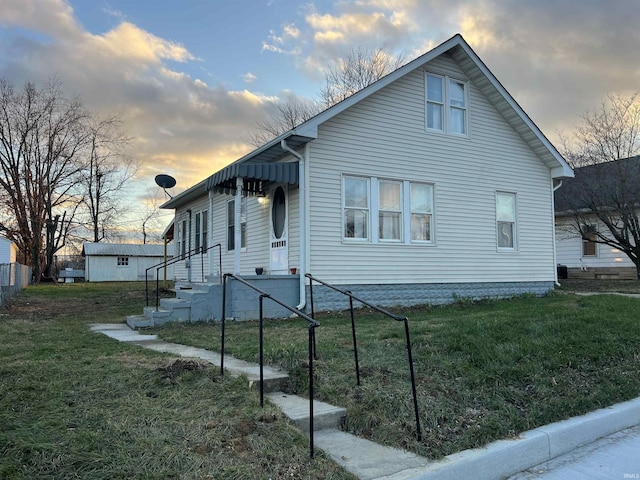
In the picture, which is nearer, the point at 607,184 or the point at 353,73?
the point at 607,184

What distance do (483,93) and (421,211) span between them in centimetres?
405

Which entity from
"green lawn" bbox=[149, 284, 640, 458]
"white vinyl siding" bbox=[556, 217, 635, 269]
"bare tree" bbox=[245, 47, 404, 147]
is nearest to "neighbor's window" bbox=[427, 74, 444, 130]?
"green lawn" bbox=[149, 284, 640, 458]

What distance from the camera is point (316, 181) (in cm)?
1032

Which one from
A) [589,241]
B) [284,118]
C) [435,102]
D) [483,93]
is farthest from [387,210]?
[284,118]

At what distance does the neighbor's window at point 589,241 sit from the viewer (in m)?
20.7

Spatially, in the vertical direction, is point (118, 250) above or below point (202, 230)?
below

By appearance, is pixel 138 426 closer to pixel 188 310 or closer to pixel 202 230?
pixel 188 310

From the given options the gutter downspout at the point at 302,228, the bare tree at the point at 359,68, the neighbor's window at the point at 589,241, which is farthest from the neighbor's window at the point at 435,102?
the bare tree at the point at 359,68

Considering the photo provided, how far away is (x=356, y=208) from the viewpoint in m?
10.9

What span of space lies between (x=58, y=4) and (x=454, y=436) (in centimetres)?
1285

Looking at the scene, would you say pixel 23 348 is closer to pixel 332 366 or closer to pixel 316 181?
pixel 332 366

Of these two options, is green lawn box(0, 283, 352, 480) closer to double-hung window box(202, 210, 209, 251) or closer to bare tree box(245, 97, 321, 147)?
double-hung window box(202, 210, 209, 251)

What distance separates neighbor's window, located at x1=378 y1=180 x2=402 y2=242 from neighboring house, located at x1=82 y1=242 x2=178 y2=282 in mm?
30415

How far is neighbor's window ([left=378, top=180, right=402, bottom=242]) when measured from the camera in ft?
36.8
